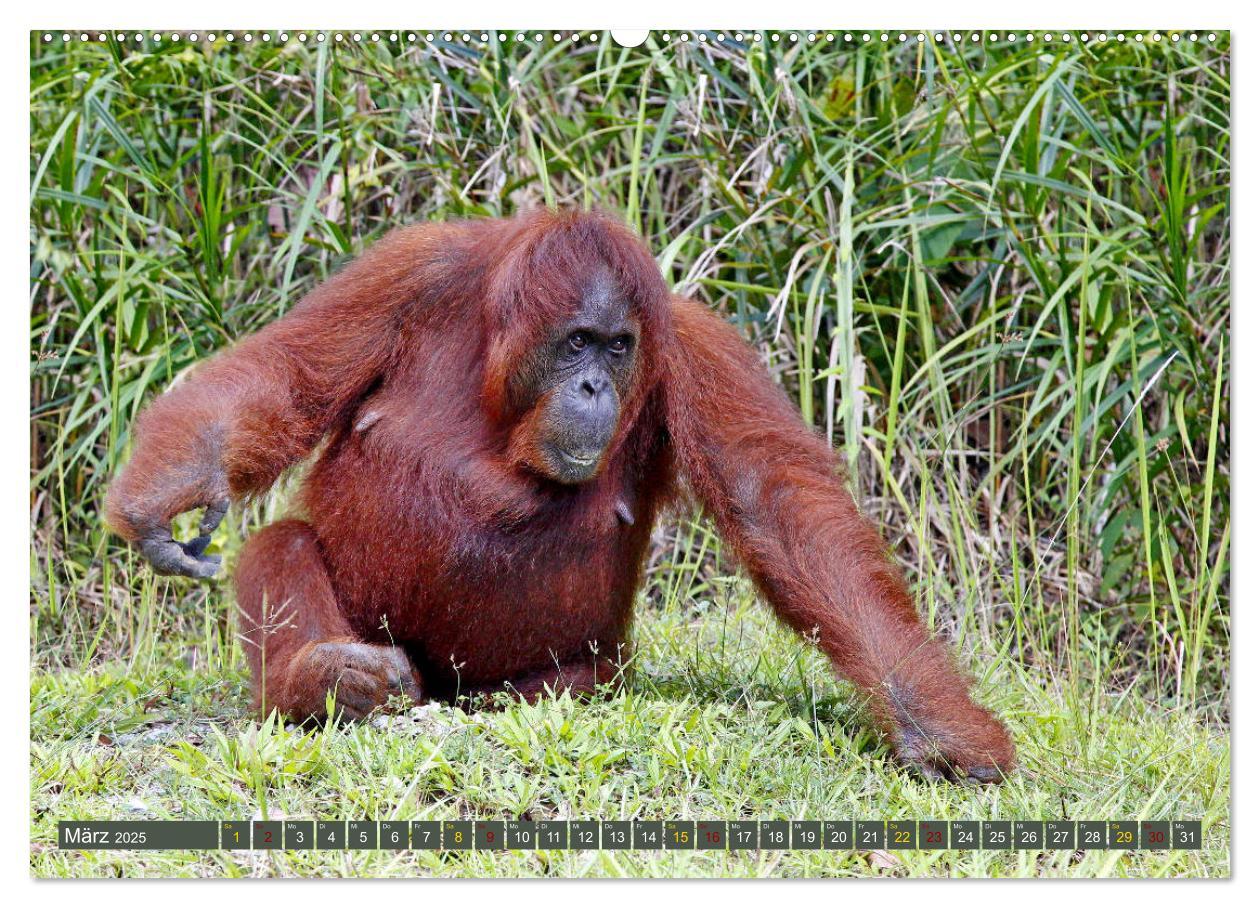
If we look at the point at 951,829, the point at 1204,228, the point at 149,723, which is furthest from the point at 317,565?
the point at 1204,228

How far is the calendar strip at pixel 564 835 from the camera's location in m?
2.88

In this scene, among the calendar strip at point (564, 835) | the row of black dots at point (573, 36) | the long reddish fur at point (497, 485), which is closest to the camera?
the calendar strip at point (564, 835)

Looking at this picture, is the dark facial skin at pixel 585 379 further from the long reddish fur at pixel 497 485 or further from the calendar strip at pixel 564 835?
the calendar strip at pixel 564 835

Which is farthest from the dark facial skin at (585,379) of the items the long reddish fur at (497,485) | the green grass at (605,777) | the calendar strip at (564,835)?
the calendar strip at (564,835)

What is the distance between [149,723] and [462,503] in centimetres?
92

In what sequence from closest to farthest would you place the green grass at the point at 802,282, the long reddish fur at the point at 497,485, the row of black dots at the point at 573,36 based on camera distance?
1. the row of black dots at the point at 573,36
2. the long reddish fur at the point at 497,485
3. the green grass at the point at 802,282

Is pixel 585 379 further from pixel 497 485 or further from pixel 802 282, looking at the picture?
pixel 802 282

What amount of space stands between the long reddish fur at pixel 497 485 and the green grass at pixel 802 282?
0.24 m

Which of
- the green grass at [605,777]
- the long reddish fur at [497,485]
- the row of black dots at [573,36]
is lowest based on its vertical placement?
the green grass at [605,777]

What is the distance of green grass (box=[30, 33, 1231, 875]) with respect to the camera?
13.1 ft

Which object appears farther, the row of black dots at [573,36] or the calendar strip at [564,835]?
the row of black dots at [573,36]

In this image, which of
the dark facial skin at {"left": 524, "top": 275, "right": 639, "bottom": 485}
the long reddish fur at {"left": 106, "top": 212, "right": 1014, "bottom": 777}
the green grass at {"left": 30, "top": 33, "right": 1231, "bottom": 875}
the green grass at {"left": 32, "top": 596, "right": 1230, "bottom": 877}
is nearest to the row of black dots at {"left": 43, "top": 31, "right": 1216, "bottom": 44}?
the green grass at {"left": 30, "top": 33, "right": 1231, "bottom": 875}

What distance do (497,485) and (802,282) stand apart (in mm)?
1754

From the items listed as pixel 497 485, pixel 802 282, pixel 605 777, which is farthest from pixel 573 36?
pixel 802 282
